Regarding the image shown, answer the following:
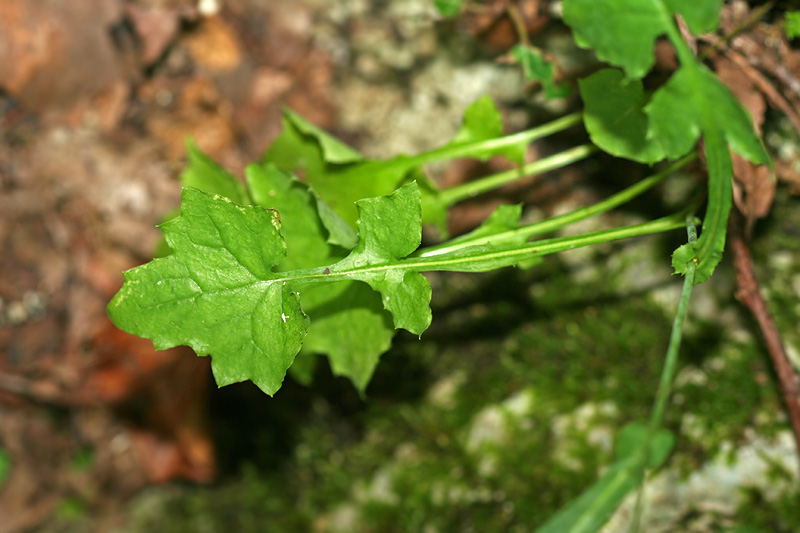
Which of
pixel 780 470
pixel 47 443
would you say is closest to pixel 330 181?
pixel 780 470

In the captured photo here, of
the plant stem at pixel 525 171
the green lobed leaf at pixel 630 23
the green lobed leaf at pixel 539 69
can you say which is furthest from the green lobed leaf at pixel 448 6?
the green lobed leaf at pixel 630 23

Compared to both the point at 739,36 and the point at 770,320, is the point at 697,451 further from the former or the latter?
the point at 739,36

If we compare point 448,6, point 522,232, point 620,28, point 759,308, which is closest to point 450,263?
point 522,232

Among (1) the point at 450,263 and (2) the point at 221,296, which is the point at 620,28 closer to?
(1) the point at 450,263

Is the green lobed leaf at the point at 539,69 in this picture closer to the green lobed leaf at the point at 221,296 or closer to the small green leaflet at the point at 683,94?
the small green leaflet at the point at 683,94

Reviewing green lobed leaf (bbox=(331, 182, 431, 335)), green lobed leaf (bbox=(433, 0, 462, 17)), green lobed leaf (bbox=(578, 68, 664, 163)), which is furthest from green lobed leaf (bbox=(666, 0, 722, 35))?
green lobed leaf (bbox=(433, 0, 462, 17))

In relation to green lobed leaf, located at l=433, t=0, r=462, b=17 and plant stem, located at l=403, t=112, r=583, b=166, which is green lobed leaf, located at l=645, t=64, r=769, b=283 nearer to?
plant stem, located at l=403, t=112, r=583, b=166
